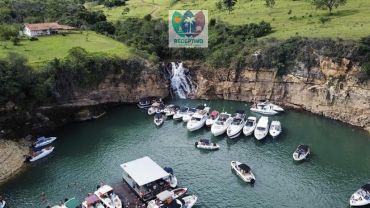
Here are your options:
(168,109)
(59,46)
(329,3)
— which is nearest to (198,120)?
(168,109)

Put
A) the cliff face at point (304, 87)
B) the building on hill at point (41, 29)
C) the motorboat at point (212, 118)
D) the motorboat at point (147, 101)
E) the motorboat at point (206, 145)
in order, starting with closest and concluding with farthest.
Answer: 1. the motorboat at point (206, 145)
2. the cliff face at point (304, 87)
3. the motorboat at point (212, 118)
4. the motorboat at point (147, 101)
5. the building on hill at point (41, 29)

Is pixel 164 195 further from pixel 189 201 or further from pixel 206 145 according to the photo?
pixel 206 145

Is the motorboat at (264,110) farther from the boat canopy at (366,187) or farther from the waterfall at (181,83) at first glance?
the boat canopy at (366,187)

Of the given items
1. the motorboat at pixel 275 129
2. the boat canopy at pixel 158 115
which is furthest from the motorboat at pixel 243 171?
the boat canopy at pixel 158 115

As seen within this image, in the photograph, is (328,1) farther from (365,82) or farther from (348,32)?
(365,82)

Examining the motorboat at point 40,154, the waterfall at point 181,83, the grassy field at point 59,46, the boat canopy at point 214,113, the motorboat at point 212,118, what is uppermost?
the grassy field at point 59,46

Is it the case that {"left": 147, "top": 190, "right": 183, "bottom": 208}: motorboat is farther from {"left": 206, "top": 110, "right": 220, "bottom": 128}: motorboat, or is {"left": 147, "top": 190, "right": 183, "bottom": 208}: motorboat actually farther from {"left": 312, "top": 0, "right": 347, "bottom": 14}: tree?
{"left": 312, "top": 0, "right": 347, "bottom": 14}: tree

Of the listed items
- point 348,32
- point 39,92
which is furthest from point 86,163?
point 348,32
